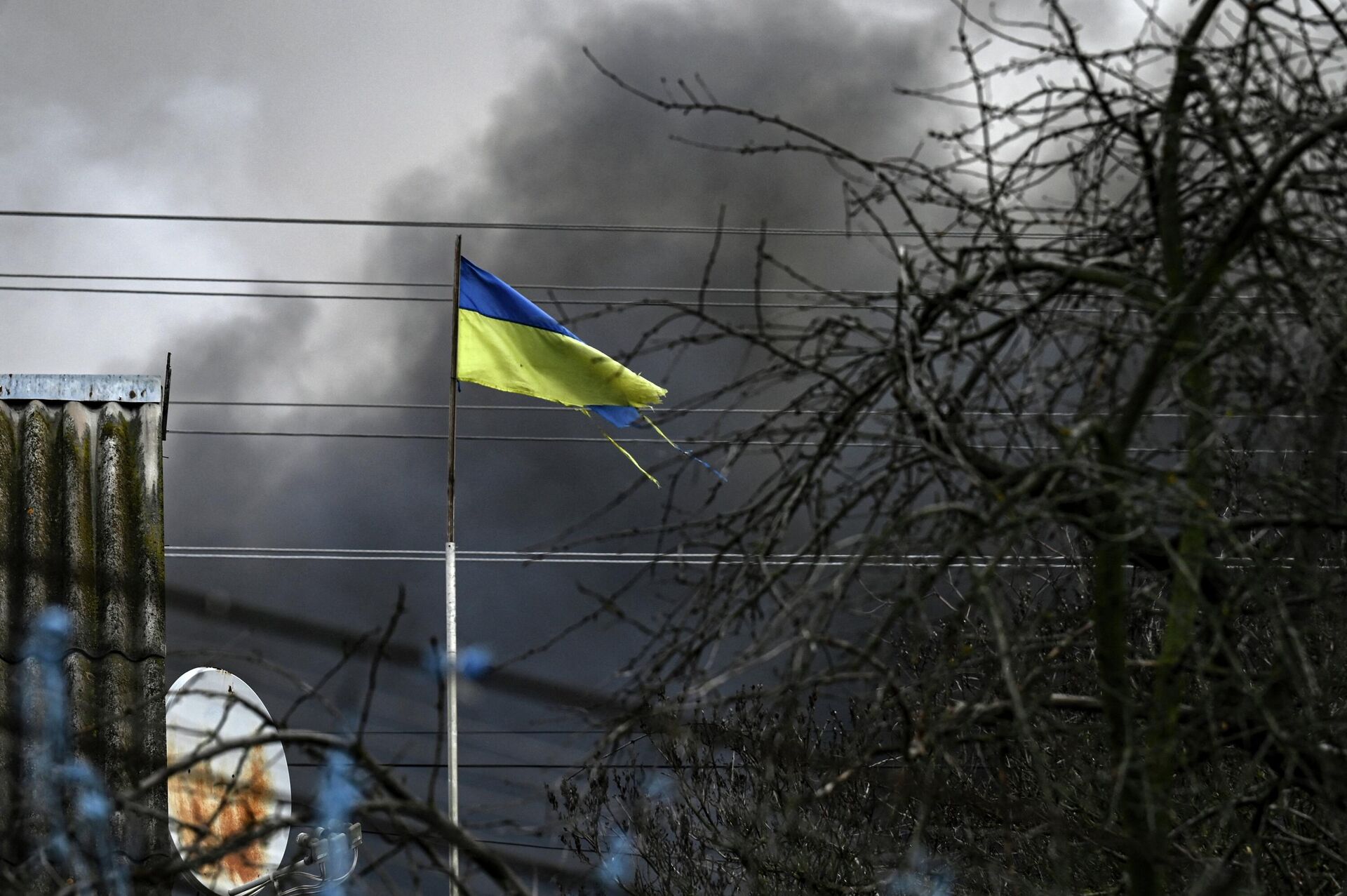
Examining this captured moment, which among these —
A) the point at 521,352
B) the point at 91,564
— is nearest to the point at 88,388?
the point at 91,564

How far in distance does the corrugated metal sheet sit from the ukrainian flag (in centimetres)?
416

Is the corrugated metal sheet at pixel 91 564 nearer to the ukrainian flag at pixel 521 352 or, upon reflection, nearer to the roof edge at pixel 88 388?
the roof edge at pixel 88 388

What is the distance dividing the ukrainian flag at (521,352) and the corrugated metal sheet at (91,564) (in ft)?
13.7

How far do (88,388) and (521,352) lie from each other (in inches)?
182

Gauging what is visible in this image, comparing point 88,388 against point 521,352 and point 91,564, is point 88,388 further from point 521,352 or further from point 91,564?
point 521,352

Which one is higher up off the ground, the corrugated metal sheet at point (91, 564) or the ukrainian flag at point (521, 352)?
the ukrainian flag at point (521, 352)

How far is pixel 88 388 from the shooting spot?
684 cm

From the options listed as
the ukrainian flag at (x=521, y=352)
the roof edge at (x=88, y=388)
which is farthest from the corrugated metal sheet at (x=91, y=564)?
the ukrainian flag at (x=521, y=352)

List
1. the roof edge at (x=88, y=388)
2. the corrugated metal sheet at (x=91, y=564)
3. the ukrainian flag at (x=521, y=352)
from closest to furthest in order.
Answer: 1. the corrugated metal sheet at (x=91, y=564)
2. the roof edge at (x=88, y=388)
3. the ukrainian flag at (x=521, y=352)

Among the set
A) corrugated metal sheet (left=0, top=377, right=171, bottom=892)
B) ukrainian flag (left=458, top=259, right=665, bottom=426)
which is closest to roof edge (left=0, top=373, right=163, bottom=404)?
corrugated metal sheet (left=0, top=377, right=171, bottom=892)

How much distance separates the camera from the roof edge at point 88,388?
682cm

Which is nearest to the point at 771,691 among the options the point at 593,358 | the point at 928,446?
the point at 928,446

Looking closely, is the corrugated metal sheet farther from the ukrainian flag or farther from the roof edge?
the ukrainian flag

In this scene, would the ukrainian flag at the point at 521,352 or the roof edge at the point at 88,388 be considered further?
the ukrainian flag at the point at 521,352
